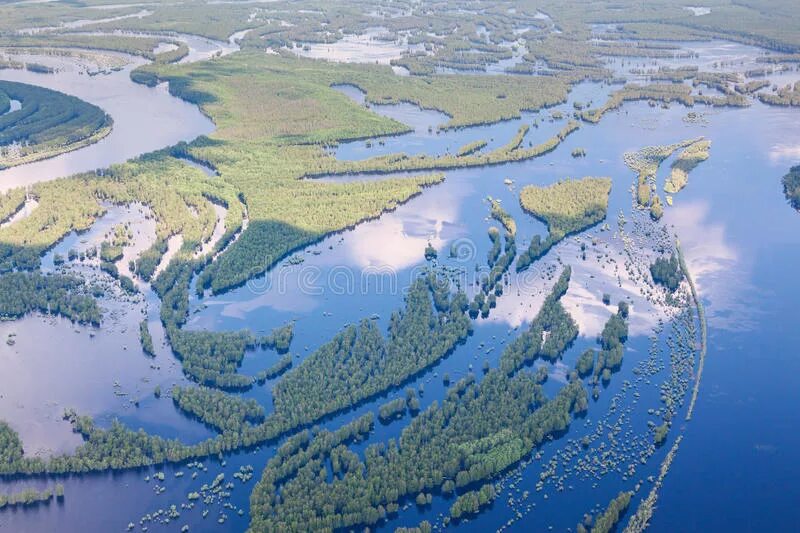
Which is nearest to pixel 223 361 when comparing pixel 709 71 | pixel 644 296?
pixel 644 296

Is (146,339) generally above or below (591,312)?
below

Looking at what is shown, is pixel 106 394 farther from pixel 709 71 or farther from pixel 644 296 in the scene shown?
pixel 709 71

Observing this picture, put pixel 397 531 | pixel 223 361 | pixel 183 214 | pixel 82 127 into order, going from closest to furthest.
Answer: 1. pixel 397 531
2. pixel 223 361
3. pixel 183 214
4. pixel 82 127

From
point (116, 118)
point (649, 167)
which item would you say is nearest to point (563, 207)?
point (649, 167)

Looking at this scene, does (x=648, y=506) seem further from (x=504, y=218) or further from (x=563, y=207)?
(x=563, y=207)

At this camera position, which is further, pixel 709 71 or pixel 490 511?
pixel 709 71

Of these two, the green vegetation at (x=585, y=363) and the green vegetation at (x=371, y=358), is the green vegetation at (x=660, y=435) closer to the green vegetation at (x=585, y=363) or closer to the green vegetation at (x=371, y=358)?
the green vegetation at (x=585, y=363)

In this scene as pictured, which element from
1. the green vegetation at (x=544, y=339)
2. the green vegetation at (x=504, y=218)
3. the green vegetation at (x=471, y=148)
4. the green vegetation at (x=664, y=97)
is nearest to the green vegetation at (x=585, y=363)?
the green vegetation at (x=544, y=339)
